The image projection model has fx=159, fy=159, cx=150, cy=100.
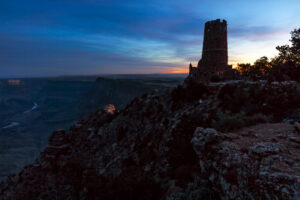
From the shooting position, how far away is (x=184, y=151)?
8.69m

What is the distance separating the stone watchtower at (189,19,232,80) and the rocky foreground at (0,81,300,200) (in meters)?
8.76

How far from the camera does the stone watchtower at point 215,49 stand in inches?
882

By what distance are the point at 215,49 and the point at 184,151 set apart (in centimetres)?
1876

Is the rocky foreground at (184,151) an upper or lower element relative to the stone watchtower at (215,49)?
lower

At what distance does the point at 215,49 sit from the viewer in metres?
22.7

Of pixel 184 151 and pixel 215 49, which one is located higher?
pixel 215 49

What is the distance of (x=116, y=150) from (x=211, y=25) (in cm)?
2094

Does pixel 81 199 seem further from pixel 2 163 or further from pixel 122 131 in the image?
pixel 2 163

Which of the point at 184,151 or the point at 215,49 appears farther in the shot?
the point at 215,49

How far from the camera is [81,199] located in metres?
12.0

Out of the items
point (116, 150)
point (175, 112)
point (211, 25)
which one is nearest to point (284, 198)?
point (175, 112)

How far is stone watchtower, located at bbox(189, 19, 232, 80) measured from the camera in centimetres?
2240

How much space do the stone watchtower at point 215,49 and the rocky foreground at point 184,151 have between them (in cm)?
876

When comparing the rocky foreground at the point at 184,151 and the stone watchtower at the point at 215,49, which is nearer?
the rocky foreground at the point at 184,151
